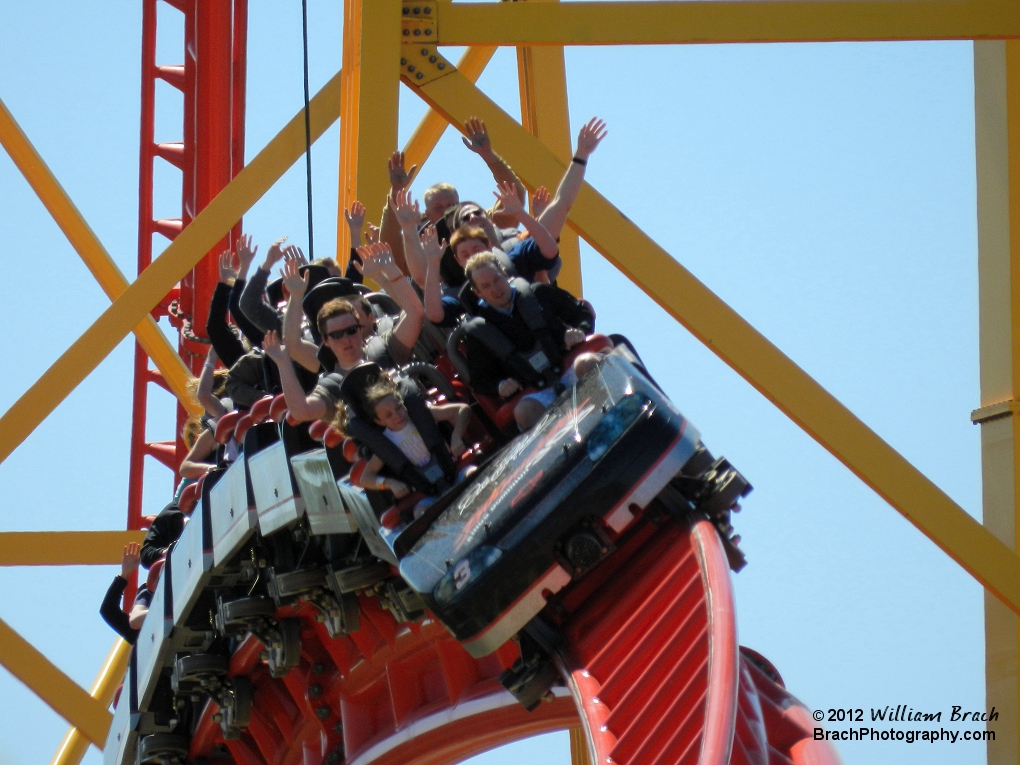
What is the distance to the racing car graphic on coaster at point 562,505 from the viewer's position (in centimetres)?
350

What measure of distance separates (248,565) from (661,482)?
1.85 m

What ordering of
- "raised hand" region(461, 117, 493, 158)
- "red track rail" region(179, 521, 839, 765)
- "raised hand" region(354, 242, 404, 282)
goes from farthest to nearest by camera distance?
"raised hand" region(461, 117, 493, 158)
"raised hand" region(354, 242, 404, 282)
"red track rail" region(179, 521, 839, 765)

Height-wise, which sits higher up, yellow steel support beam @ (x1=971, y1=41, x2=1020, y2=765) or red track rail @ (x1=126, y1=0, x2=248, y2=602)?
red track rail @ (x1=126, y1=0, x2=248, y2=602)

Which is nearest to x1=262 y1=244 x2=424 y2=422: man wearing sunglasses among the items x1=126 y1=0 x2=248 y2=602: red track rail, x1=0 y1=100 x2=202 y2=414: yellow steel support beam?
x1=0 y1=100 x2=202 y2=414: yellow steel support beam

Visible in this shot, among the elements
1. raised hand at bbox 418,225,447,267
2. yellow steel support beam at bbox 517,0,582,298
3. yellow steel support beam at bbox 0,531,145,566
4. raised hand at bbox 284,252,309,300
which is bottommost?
raised hand at bbox 418,225,447,267

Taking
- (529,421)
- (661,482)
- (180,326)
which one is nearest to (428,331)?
(529,421)

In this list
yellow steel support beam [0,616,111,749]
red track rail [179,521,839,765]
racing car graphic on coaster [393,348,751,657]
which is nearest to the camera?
red track rail [179,521,839,765]

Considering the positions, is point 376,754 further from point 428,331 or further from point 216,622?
point 428,331

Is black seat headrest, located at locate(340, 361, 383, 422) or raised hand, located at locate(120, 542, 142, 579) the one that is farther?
A: raised hand, located at locate(120, 542, 142, 579)

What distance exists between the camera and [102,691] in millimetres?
7930

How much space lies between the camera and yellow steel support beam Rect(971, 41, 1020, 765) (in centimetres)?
432

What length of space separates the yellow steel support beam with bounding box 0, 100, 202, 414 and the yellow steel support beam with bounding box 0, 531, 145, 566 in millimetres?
736

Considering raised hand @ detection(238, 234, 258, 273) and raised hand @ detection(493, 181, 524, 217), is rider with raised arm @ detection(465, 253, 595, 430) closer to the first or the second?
raised hand @ detection(493, 181, 524, 217)

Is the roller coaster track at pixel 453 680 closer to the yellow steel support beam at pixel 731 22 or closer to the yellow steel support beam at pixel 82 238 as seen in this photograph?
the yellow steel support beam at pixel 731 22
